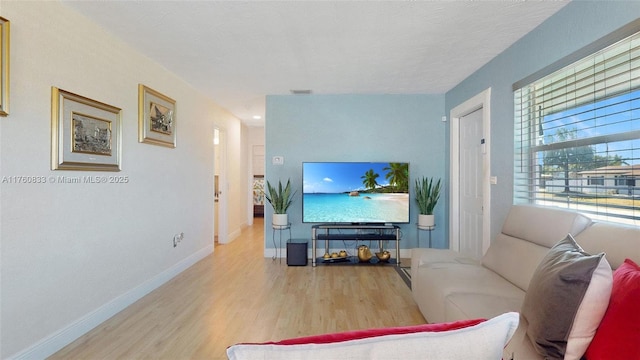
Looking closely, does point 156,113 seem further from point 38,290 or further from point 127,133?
point 38,290

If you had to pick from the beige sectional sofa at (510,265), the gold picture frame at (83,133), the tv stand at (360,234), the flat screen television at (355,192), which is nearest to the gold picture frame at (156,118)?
the gold picture frame at (83,133)

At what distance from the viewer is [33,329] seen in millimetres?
1909

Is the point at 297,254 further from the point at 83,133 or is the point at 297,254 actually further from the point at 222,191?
the point at 83,133

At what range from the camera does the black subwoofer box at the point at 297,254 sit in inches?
159

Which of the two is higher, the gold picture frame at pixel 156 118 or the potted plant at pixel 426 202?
the gold picture frame at pixel 156 118

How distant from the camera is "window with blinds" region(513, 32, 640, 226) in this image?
1.72 meters

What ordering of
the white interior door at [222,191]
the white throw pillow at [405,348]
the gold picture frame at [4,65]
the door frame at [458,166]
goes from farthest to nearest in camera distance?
the white interior door at [222,191] → the door frame at [458,166] → the gold picture frame at [4,65] → the white throw pillow at [405,348]

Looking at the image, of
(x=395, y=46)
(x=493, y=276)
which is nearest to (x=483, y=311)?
(x=493, y=276)

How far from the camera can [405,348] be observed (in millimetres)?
563

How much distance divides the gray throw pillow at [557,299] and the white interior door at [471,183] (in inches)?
93.6

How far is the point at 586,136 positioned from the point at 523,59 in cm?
96

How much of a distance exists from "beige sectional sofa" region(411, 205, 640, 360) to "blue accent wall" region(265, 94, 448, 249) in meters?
1.95

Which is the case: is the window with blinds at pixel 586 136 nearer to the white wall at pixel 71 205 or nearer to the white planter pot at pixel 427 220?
the white planter pot at pixel 427 220

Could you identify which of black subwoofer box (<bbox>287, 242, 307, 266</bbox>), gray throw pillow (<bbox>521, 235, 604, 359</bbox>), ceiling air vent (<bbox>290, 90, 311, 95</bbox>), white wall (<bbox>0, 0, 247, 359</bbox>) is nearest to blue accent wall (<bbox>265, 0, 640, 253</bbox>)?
ceiling air vent (<bbox>290, 90, 311, 95</bbox>)
